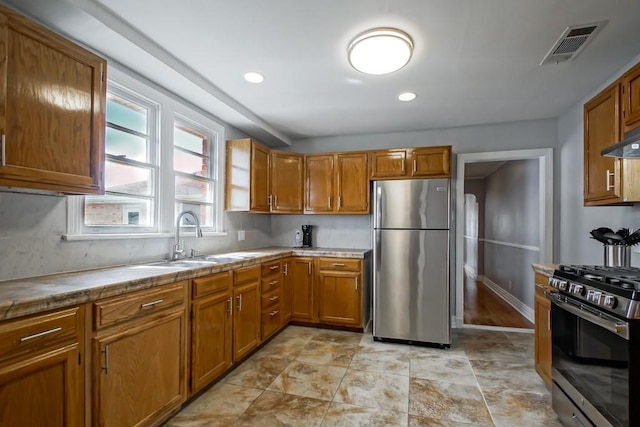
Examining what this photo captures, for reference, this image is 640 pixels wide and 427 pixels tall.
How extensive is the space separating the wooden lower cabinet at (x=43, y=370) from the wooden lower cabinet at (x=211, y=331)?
770mm

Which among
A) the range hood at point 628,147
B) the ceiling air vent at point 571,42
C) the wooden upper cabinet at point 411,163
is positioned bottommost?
the range hood at point 628,147

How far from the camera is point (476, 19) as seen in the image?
6.04 ft

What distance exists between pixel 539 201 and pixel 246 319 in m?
3.55

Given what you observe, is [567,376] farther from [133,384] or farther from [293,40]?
[293,40]

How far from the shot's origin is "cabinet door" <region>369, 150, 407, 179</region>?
362 centimetres

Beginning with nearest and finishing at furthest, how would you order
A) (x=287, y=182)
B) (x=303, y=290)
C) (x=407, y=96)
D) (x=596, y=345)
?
(x=596, y=345) < (x=407, y=96) < (x=303, y=290) < (x=287, y=182)

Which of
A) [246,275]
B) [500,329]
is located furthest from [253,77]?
[500,329]

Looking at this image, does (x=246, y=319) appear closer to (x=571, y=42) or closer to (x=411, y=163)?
(x=411, y=163)

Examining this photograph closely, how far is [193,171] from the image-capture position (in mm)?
3129

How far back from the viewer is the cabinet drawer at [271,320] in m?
3.14

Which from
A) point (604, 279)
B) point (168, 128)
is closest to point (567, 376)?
point (604, 279)

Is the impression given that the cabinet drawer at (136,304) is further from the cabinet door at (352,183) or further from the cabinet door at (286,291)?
the cabinet door at (352,183)

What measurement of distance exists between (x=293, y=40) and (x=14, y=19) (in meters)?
1.39

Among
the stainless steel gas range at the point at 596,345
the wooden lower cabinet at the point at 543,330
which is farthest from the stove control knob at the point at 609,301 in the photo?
the wooden lower cabinet at the point at 543,330
